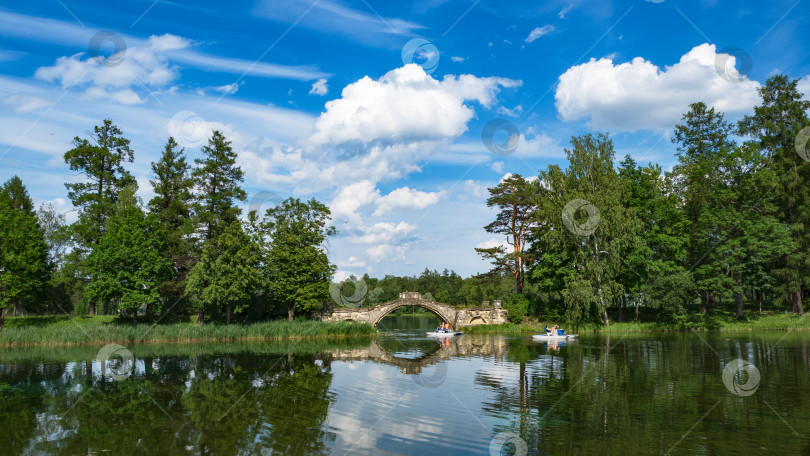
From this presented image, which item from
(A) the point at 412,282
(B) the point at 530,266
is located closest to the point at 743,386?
(B) the point at 530,266

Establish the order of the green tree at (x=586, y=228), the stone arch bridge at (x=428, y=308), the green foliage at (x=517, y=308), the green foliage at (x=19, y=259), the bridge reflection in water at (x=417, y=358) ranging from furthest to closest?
the green foliage at (x=517, y=308), the stone arch bridge at (x=428, y=308), the green tree at (x=586, y=228), the green foliage at (x=19, y=259), the bridge reflection in water at (x=417, y=358)

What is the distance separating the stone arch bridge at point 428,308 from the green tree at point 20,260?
1042 inches

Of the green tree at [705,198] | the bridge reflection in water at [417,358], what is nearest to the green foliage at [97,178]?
the bridge reflection in water at [417,358]

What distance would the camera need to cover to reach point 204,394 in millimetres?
19203

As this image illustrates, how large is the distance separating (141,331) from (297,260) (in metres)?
16.0

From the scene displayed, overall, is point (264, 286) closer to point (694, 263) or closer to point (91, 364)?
point (91, 364)

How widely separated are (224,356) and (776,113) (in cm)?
6245

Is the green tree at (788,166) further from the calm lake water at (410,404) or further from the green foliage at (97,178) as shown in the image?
the green foliage at (97,178)

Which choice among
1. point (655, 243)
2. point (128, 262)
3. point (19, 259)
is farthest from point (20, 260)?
point (655, 243)

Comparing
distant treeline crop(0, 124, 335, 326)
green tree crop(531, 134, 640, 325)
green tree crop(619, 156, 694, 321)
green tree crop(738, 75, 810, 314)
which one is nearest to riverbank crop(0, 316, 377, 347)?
distant treeline crop(0, 124, 335, 326)

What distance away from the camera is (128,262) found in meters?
44.8

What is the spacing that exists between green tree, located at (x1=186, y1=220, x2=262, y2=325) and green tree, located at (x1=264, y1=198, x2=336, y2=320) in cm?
251

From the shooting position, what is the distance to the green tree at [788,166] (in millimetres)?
50719

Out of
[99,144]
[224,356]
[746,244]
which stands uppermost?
[99,144]
